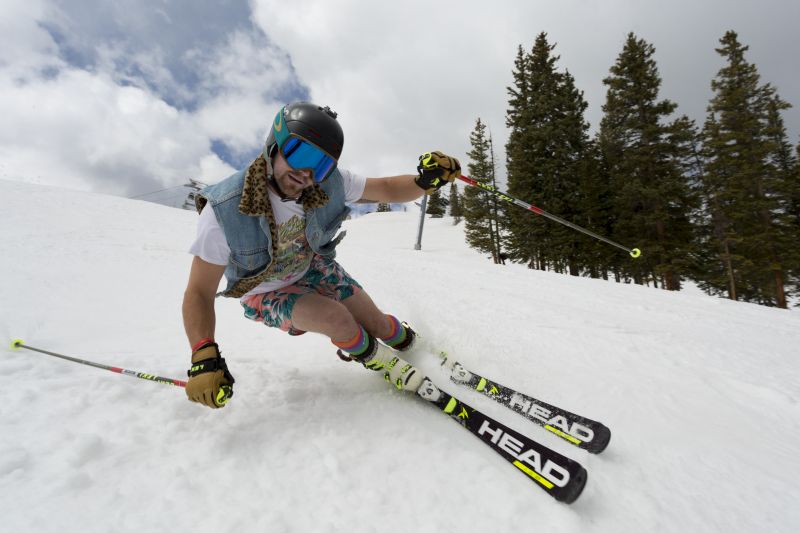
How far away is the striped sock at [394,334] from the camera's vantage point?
3.09 m

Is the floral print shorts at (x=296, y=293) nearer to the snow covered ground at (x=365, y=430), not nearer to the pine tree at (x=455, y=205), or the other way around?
the snow covered ground at (x=365, y=430)

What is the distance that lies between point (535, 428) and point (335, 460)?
1.30 meters

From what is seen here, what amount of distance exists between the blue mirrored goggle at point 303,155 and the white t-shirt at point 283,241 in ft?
0.95

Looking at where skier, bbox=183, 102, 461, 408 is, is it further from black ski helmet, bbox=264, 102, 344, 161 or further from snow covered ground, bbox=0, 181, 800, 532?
snow covered ground, bbox=0, 181, 800, 532

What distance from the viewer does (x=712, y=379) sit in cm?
307

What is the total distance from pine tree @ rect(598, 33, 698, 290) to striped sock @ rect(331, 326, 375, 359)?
20.7 metres

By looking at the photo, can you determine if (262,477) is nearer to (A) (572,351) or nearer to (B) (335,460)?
(B) (335,460)

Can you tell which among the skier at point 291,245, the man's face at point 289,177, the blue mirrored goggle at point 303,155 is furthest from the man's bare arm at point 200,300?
the blue mirrored goggle at point 303,155

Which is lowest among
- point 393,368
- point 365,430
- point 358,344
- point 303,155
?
point 365,430

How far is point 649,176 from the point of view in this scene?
62.8 feet

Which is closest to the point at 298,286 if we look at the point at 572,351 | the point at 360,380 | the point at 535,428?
the point at 360,380

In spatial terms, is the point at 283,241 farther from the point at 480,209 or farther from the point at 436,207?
the point at 436,207

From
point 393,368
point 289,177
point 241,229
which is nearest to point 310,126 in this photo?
point 289,177

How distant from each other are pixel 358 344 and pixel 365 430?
59 centimetres
